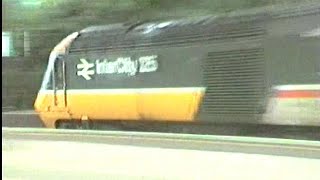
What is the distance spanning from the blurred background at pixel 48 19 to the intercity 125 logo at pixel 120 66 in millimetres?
1509

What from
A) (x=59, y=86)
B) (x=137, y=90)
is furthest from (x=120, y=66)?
(x=59, y=86)

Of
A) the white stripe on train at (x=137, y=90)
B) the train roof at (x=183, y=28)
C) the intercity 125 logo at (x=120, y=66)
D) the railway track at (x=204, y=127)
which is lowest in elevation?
the railway track at (x=204, y=127)

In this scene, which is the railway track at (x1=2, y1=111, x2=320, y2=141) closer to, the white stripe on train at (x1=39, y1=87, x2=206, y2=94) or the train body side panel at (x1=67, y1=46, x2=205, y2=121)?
the train body side panel at (x1=67, y1=46, x2=205, y2=121)

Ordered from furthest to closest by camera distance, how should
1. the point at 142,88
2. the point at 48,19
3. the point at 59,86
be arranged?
1. the point at 59,86
2. the point at 142,88
3. the point at 48,19

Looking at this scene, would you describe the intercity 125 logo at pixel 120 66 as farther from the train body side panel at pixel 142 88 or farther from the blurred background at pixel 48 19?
the blurred background at pixel 48 19

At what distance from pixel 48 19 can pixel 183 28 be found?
101 cm

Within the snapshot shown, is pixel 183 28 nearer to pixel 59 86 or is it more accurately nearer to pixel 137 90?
pixel 137 90

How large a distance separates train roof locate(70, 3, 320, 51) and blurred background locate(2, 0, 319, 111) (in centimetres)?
14

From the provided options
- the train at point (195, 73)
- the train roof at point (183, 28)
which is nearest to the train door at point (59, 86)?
the train at point (195, 73)

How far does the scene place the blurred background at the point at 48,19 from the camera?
219 centimetres

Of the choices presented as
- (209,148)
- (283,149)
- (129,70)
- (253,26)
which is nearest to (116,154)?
(209,148)

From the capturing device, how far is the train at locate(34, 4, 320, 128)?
3.09 m

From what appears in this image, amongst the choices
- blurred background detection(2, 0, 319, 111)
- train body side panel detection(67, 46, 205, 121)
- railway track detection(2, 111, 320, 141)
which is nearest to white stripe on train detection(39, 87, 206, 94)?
train body side panel detection(67, 46, 205, 121)

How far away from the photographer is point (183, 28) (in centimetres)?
313
